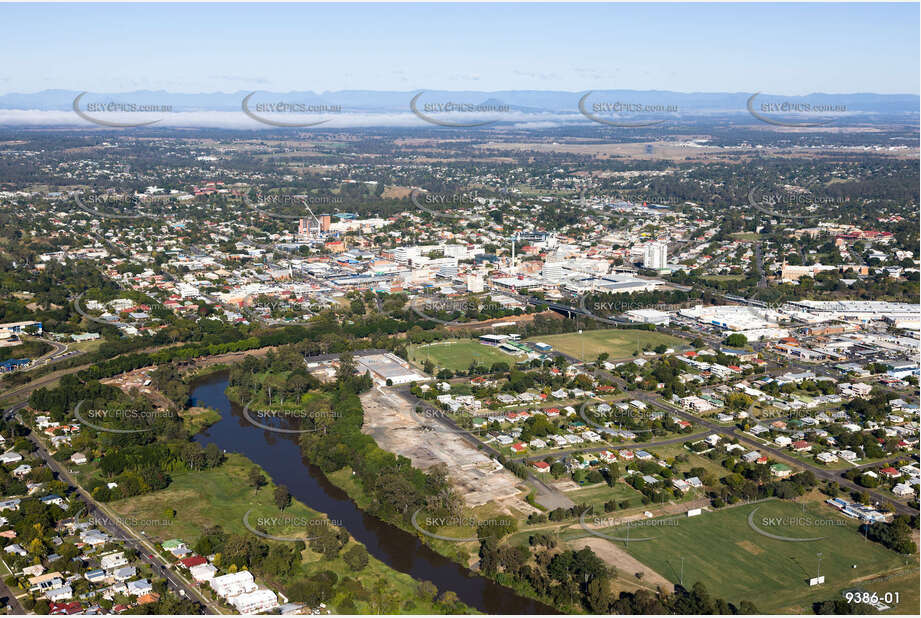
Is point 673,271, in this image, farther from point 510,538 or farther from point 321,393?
point 510,538

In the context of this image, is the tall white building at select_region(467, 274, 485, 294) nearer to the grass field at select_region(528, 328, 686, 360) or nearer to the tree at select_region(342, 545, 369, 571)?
the grass field at select_region(528, 328, 686, 360)

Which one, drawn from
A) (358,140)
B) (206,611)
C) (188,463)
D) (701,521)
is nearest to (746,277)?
(701,521)

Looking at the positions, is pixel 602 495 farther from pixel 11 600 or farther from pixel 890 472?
pixel 11 600

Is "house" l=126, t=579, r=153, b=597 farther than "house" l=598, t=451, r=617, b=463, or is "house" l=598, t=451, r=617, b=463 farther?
"house" l=598, t=451, r=617, b=463

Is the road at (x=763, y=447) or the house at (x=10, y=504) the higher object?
the house at (x=10, y=504)

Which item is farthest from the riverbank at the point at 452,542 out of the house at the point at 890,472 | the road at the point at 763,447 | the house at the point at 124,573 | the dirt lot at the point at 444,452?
the house at the point at 890,472

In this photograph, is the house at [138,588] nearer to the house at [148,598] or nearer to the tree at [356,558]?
the house at [148,598]

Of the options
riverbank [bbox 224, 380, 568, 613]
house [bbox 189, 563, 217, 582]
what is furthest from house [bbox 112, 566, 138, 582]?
riverbank [bbox 224, 380, 568, 613]
